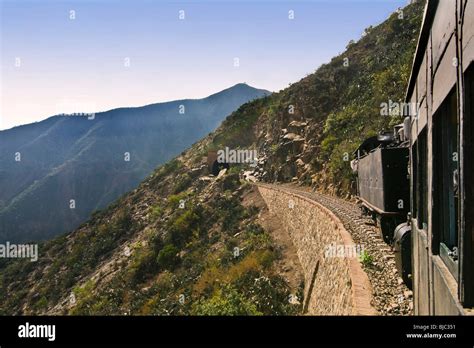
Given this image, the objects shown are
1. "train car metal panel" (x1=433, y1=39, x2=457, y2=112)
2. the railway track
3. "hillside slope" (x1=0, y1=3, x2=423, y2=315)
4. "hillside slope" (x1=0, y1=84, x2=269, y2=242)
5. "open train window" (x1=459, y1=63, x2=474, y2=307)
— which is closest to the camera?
"open train window" (x1=459, y1=63, x2=474, y2=307)

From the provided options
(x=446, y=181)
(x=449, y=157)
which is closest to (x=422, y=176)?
(x=446, y=181)

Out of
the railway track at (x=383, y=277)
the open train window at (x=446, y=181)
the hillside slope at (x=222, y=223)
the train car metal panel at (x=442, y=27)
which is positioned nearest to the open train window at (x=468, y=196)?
the train car metal panel at (x=442, y=27)

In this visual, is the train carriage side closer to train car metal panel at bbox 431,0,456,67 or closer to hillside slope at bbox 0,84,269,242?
train car metal panel at bbox 431,0,456,67

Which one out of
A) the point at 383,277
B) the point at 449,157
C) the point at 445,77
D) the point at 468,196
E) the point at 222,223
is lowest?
the point at 222,223

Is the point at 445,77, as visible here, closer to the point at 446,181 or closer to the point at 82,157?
the point at 446,181

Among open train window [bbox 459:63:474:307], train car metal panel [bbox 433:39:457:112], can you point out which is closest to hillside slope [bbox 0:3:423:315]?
train car metal panel [bbox 433:39:457:112]

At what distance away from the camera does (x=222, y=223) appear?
3073cm

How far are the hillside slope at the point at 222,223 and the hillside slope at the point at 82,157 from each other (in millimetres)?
78318

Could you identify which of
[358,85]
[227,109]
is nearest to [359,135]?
[358,85]

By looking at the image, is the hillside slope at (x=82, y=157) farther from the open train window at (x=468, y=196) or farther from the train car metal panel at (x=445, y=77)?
the open train window at (x=468, y=196)

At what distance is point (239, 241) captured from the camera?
81.1 feet

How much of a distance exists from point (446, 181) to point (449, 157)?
38 cm

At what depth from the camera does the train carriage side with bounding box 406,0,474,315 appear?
3.38m
